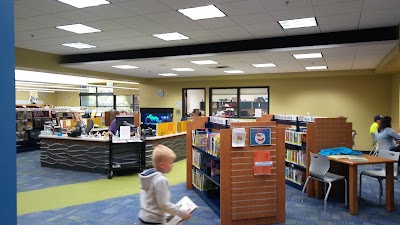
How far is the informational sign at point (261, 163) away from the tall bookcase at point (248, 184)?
0.04m

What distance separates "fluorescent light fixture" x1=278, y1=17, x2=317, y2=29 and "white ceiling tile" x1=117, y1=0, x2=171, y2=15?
211cm

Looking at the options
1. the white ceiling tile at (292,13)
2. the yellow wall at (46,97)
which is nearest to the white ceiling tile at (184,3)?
the white ceiling tile at (292,13)

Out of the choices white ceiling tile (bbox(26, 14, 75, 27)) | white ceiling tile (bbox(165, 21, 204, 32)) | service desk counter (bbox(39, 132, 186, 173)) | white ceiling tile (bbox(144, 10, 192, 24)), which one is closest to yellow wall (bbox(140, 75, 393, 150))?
service desk counter (bbox(39, 132, 186, 173))

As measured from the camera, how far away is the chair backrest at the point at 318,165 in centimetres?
473

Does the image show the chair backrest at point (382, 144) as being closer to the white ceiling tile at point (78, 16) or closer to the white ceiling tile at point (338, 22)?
the white ceiling tile at point (338, 22)

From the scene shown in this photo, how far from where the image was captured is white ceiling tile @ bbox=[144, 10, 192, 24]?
4766 millimetres

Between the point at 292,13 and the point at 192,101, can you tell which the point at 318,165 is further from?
the point at 192,101

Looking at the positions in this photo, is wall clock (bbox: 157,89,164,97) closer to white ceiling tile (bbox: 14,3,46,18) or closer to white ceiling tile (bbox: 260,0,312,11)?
white ceiling tile (bbox: 14,3,46,18)

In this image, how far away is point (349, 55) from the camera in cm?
754

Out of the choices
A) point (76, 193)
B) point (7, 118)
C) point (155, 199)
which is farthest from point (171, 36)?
point (7, 118)

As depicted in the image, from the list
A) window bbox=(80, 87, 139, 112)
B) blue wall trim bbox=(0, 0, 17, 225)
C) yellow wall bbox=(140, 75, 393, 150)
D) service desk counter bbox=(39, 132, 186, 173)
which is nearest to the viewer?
blue wall trim bbox=(0, 0, 17, 225)

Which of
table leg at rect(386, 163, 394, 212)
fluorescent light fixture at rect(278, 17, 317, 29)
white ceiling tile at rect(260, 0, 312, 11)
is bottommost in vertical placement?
table leg at rect(386, 163, 394, 212)

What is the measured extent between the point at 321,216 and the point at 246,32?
11.8ft

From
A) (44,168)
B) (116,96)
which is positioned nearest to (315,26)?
(44,168)
